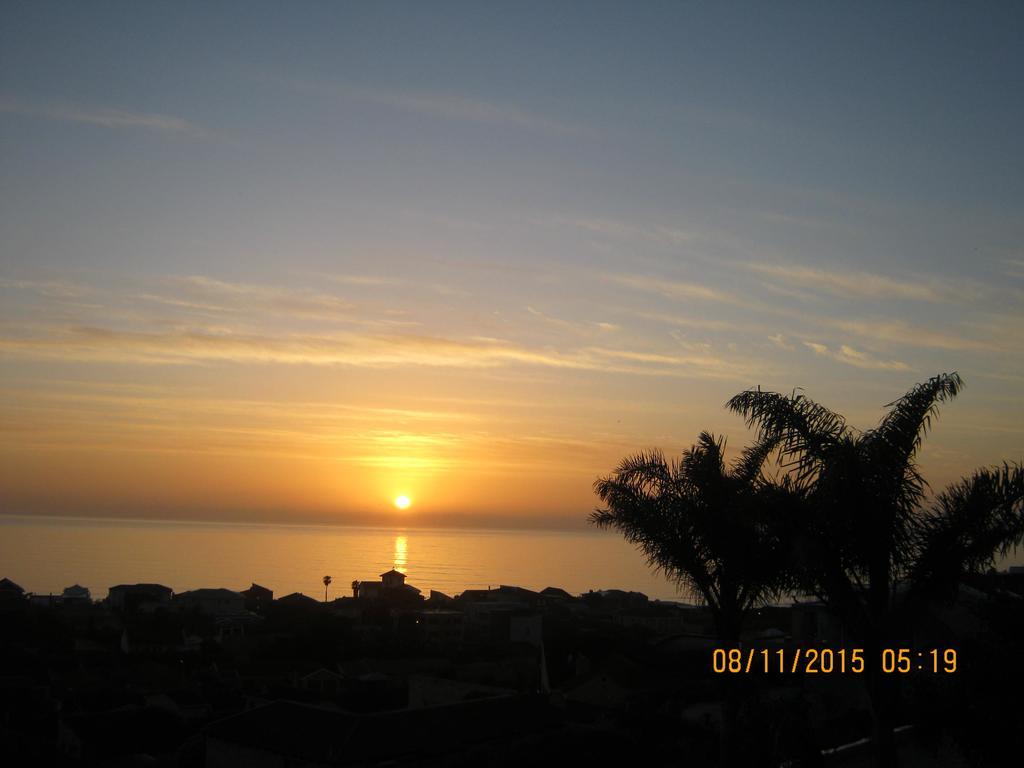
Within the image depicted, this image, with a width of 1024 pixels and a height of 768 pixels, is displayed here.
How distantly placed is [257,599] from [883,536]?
307 feet

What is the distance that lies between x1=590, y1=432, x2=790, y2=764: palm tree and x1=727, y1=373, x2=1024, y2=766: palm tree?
144cm

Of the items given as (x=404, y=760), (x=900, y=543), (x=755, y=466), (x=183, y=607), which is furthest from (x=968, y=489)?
(x=183, y=607)

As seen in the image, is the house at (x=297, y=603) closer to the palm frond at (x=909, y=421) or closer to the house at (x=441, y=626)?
the house at (x=441, y=626)

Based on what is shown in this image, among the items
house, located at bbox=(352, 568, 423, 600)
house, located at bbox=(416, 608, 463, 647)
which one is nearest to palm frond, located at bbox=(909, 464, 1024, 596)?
house, located at bbox=(416, 608, 463, 647)

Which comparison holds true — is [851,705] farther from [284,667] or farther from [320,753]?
[284,667]

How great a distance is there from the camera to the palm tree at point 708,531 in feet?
40.3

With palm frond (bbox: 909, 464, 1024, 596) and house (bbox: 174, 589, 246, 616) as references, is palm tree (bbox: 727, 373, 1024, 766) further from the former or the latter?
house (bbox: 174, 589, 246, 616)

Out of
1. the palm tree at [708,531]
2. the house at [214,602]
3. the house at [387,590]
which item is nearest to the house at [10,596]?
the house at [214,602]

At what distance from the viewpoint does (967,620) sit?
766 inches

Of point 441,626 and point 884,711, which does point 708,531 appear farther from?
point 441,626

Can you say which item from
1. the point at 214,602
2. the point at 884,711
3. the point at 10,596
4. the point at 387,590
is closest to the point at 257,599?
the point at 214,602

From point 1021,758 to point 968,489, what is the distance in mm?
2616

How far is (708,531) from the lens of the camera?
13.0 metres

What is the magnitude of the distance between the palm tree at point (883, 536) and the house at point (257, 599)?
79655mm
